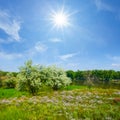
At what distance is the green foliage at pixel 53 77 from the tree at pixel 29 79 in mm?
2966

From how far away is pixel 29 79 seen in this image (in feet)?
85.6

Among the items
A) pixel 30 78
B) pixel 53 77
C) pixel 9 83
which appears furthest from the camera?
pixel 9 83

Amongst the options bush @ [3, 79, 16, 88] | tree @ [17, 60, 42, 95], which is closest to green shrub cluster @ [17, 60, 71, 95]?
tree @ [17, 60, 42, 95]

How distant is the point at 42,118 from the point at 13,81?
4368 cm

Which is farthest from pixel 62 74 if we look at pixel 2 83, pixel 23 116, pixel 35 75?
pixel 23 116

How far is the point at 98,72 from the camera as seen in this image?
179m

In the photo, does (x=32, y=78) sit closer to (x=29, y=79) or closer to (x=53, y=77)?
(x=29, y=79)

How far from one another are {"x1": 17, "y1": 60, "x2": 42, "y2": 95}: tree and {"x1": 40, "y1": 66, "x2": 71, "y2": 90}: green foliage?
297cm

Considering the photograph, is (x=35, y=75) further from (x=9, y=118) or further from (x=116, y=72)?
(x=116, y=72)

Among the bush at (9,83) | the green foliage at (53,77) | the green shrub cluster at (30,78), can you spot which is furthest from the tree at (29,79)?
the bush at (9,83)

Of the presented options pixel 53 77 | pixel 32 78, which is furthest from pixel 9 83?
pixel 32 78

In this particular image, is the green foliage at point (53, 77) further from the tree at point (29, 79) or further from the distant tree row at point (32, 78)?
the tree at point (29, 79)

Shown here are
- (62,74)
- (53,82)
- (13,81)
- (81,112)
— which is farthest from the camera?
(13,81)

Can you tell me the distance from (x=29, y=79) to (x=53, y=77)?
9.53m
